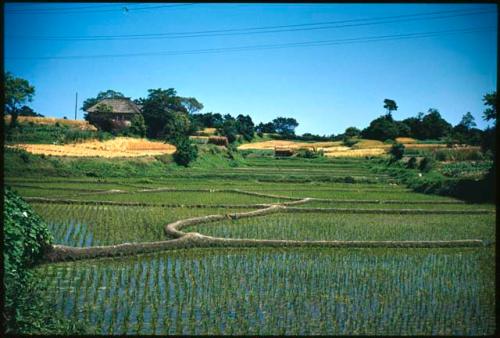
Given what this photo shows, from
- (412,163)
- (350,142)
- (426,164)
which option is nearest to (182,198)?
(426,164)

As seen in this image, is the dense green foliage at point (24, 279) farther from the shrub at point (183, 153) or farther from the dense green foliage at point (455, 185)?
the shrub at point (183, 153)

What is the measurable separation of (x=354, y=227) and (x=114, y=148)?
25.5 m

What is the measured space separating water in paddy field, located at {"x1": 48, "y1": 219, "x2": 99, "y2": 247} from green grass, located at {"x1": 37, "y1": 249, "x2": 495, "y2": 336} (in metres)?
1.65

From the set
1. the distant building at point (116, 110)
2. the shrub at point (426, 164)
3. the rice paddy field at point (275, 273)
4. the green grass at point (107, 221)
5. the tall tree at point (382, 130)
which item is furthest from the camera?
the tall tree at point (382, 130)

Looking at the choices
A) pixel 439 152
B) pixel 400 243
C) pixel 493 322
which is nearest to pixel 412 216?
pixel 400 243

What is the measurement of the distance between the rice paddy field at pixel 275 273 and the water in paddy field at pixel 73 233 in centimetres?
2

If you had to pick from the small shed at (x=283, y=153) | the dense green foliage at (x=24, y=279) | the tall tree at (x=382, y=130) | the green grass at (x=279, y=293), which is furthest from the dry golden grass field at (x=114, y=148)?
the tall tree at (x=382, y=130)

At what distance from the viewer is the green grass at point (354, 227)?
42.8 ft

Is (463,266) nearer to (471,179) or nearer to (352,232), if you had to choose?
(352,232)

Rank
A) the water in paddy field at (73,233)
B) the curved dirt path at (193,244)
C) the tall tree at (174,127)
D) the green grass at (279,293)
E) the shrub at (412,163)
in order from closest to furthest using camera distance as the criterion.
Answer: the green grass at (279,293) → the curved dirt path at (193,244) → the water in paddy field at (73,233) → the shrub at (412,163) → the tall tree at (174,127)

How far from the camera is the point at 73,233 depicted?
482 inches

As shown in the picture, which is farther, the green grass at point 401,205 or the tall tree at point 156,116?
the tall tree at point 156,116

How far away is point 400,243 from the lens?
1193 centimetres

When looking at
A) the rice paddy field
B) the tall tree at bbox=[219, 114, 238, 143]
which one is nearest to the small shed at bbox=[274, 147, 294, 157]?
the tall tree at bbox=[219, 114, 238, 143]
